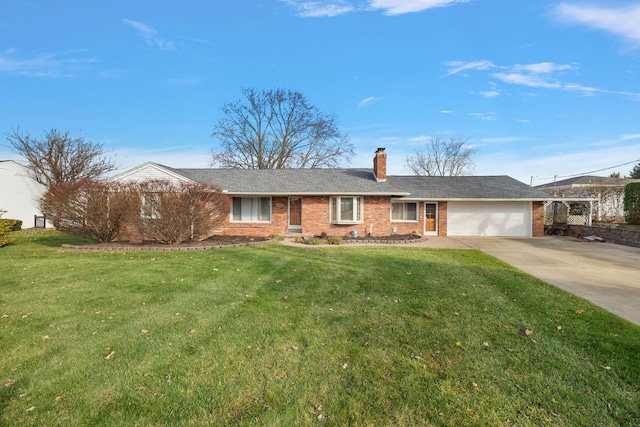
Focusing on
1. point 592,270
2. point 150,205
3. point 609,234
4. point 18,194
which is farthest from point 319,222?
point 18,194

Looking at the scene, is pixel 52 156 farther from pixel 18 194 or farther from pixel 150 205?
pixel 150 205

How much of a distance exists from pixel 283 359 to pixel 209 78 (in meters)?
17.4

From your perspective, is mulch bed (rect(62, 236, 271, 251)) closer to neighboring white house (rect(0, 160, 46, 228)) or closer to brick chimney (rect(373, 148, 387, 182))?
brick chimney (rect(373, 148, 387, 182))

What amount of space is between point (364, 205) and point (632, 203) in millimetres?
14802

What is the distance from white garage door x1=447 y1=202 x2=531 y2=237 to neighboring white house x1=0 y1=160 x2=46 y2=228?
2777cm

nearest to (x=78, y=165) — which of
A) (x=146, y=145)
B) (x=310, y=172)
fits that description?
(x=146, y=145)

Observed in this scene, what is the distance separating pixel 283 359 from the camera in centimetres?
321

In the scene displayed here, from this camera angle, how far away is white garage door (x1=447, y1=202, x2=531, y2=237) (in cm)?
1722

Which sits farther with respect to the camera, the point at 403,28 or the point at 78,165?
the point at 78,165

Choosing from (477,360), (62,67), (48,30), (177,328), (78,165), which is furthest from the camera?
(78,165)

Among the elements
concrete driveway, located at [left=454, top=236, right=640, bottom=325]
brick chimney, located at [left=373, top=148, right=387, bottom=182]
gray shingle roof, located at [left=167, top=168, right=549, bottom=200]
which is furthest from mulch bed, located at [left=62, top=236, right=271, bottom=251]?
concrete driveway, located at [left=454, top=236, right=640, bottom=325]

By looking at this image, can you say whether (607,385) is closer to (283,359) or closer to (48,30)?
(283,359)

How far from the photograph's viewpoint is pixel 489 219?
57.5ft

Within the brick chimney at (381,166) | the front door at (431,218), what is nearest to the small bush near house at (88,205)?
the brick chimney at (381,166)
